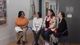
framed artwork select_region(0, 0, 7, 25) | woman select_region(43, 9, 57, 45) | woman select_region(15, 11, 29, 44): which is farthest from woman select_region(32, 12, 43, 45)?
framed artwork select_region(0, 0, 7, 25)

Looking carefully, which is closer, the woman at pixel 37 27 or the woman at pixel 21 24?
the woman at pixel 37 27

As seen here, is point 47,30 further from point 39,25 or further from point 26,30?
A: point 26,30

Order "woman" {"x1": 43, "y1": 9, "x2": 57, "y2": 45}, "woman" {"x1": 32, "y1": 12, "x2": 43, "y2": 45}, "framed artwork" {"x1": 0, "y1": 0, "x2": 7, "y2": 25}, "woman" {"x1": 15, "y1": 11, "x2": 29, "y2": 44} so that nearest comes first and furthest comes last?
1. "woman" {"x1": 43, "y1": 9, "x2": 57, "y2": 45}
2. "framed artwork" {"x1": 0, "y1": 0, "x2": 7, "y2": 25}
3. "woman" {"x1": 32, "y1": 12, "x2": 43, "y2": 45}
4. "woman" {"x1": 15, "y1": 11, "x2": 29, "y2": 44}

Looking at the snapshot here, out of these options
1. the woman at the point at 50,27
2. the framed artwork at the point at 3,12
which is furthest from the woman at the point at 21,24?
the woman at the point at 50,27

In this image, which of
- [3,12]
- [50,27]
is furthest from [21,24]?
[50,27]

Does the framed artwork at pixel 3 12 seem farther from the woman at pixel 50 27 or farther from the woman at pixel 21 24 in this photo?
the woman at pixel 50 27

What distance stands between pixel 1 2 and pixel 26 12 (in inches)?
64.7

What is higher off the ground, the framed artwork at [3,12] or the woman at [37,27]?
the framed artwork at [3,12]

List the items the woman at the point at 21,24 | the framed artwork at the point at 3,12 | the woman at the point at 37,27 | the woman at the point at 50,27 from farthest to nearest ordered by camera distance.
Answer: the woman at the point at 21,24 < the woman at the point at 37,27 < the framed artwork at the point at 3,12 < the woman at the point at 50,27

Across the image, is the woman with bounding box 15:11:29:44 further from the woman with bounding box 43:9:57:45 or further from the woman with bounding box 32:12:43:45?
the woman with bounding box 43:9:57:45

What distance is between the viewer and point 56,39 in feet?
21.7

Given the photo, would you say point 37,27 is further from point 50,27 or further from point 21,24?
point 21,24

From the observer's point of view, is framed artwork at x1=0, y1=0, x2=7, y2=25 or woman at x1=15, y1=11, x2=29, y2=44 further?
woman at x1=15, y1=11, x2=29, y2=44

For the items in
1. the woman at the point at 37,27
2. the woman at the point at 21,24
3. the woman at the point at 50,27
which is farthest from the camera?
the woman at the point at 21,24
